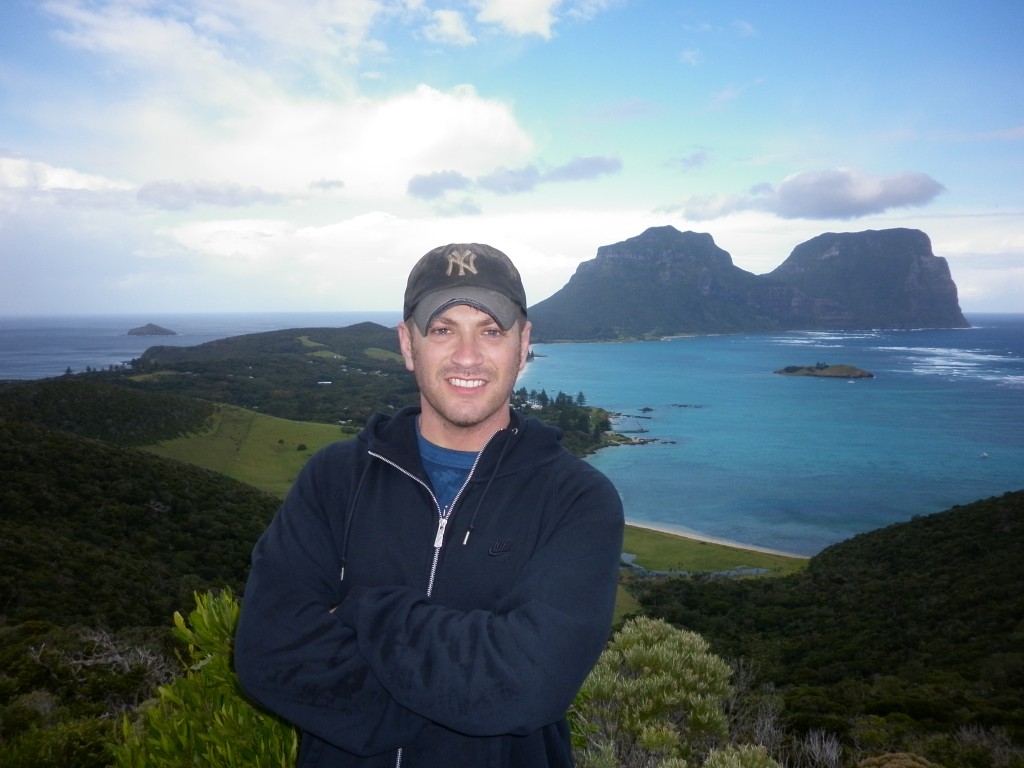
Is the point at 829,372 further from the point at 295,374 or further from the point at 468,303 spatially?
the point at 468,303

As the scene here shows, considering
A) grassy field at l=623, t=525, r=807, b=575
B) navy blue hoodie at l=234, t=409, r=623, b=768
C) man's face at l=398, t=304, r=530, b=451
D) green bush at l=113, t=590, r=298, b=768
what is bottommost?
grassy field at l=623, t=525, r=807, b=575

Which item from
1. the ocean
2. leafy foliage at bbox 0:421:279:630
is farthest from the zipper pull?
the ocean

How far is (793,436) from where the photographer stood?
249 feet

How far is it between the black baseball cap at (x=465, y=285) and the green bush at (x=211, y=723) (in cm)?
160

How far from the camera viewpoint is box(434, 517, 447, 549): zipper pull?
78.5 inches

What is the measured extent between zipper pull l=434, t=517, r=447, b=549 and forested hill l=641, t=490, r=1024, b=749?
8.21 metres

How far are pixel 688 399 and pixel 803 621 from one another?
78.9 metres

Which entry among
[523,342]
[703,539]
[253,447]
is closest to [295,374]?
[253,447]

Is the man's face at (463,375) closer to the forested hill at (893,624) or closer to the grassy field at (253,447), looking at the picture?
the forested hill at (893,624)

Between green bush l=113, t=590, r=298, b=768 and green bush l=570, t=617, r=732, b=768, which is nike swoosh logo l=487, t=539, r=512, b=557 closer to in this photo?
green bush l=113, t=590, r=298, b=768

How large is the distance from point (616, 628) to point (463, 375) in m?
19.3

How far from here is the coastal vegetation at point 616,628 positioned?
3.92m

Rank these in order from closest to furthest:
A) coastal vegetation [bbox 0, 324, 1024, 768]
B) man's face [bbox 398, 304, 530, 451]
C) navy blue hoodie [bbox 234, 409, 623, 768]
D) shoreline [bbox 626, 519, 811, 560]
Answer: navy blue hoodie [bbox 234, 409, 623, 768]
man's face [bbox 398, 304, 530, 451]
coastal vegetation [bbox 0, 324, 1024, 768]
shoreline [bbox 626, 519, 811, 560]

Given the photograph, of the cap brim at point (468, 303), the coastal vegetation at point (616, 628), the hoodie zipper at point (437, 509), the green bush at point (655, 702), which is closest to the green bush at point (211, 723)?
the coastal vegetation at point (616, 628)
